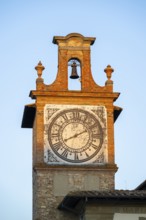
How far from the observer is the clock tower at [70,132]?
32594 millimetres

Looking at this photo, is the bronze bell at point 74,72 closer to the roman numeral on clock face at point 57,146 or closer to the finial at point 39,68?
the finial at point 39,68

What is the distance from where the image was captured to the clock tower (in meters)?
32.6

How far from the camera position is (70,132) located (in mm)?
33438

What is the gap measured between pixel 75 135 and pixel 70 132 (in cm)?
23

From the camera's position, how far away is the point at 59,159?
108ft

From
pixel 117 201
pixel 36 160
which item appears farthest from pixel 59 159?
pixel 117 201

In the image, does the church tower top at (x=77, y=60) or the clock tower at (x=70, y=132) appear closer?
the clock tower at (x=70, y=132)

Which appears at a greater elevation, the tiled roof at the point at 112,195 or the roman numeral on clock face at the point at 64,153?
the roman numeral on clock face at the point at 64,153

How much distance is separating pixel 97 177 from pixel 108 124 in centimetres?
222

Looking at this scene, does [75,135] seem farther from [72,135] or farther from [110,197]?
[110,197]

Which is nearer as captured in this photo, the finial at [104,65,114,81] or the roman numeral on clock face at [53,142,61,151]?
the roman numeral on clock face at [53,142,61,151]

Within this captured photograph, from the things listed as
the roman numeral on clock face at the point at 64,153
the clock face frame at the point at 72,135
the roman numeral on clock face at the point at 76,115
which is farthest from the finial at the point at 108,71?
the roman numeral on clock face at the point at 64,153

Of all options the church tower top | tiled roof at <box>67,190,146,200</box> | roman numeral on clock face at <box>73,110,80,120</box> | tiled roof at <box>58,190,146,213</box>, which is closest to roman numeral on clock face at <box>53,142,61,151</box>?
roman numeral on clock face at <box>73,110,80,120</box>

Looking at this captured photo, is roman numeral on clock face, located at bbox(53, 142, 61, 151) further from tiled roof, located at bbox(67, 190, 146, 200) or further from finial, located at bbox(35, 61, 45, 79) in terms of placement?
tiled roof, located at bbox(67, 190, 146, 200)
